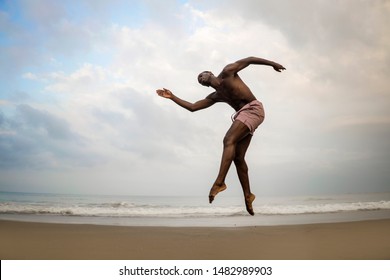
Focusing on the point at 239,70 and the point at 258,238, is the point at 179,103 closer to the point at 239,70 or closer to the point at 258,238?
the point at 239,70

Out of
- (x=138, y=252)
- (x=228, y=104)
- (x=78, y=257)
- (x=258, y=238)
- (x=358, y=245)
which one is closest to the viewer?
(x=228, y=104)

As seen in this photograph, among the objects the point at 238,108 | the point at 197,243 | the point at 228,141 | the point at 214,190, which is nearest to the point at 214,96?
the point at 238,108

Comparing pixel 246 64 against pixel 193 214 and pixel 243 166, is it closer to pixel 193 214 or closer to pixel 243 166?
pixel 243 166

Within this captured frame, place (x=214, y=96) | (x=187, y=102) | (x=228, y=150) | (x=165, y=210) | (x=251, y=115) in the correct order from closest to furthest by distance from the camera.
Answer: (x=228, y=150) → (x=251, y=115) → (x=214, y=96) → (x=187, y=102) → (x=165, y=210)

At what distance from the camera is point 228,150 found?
388 centimetres

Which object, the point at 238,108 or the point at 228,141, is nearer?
the point at 228,141

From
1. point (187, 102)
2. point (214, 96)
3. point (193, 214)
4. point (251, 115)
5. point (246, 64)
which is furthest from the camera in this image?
point (193, 214)

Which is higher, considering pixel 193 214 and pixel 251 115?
pixel 251 115

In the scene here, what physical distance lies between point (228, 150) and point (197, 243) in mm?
3359

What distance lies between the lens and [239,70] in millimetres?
4211

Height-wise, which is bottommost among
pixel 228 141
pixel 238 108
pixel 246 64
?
pixel 228 141

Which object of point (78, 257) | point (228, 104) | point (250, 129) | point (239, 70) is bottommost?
point (78, 257)
